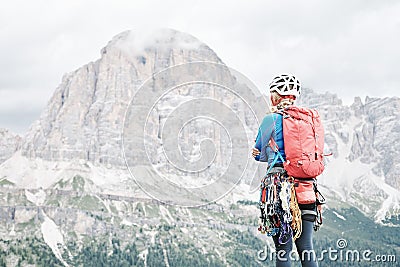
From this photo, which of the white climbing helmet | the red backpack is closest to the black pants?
the red backpack

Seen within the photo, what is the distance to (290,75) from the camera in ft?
22.8

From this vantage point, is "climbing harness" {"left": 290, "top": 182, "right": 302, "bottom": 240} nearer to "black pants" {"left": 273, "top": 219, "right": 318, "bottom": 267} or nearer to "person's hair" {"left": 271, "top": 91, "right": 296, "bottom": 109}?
"black pants" {"left": 273, "top": 219, "right": 318, "bottom": 267}

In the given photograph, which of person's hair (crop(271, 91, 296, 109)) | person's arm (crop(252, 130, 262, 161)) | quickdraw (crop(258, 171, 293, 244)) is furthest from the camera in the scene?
person's hair (crop(271, 91, 296, 109))

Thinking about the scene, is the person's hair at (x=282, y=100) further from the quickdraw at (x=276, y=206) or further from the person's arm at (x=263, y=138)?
the quickdraw at (x=276, y=206)

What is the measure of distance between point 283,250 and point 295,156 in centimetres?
114

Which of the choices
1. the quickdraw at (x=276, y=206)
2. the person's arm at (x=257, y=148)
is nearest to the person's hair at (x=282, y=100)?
the person's arm at (x=257, y=148)

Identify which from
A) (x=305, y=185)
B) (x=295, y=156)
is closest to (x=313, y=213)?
(x=305, y=185)

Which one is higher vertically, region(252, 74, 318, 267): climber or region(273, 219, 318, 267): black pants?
region(252, 74, 318, 267): climber

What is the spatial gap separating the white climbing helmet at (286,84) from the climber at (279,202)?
12 mm

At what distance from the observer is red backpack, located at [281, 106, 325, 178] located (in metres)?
6.40

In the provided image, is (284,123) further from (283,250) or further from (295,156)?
(283,250)

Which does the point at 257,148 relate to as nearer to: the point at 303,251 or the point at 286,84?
the point at 286,84

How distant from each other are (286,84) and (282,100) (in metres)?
0.21

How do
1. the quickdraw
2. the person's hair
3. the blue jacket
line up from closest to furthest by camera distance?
the quickdraw
the blue jacket
the person's hair
